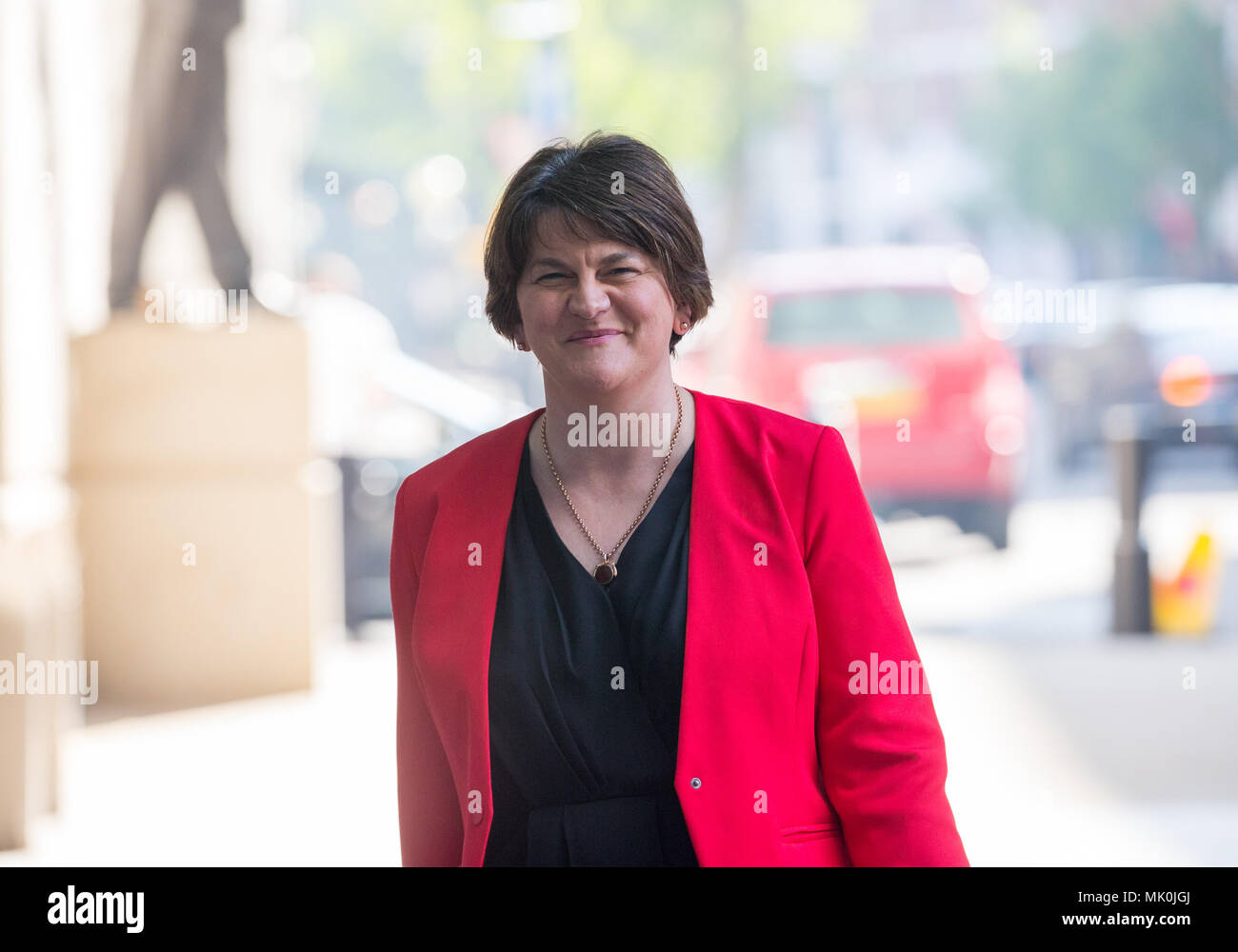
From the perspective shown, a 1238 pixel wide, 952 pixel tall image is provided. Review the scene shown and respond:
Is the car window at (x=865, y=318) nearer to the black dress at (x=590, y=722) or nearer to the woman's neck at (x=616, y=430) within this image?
the woman's neck at (x=616, y=430)

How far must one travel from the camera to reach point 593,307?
204 centimetres

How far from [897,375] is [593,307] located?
752 cm

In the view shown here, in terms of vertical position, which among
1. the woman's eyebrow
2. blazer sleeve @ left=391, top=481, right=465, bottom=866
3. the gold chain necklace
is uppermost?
the woman's eyebrow

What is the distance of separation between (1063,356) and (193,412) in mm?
12430

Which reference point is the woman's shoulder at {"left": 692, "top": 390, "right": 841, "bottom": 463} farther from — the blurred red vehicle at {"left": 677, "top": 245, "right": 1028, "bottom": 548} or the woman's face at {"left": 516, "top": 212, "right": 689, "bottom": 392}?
the blurred red vehicle at {"left": 677, "top": 245, "right": 1028, "bottom": 548}

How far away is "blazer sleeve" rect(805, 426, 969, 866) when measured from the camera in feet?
6.51

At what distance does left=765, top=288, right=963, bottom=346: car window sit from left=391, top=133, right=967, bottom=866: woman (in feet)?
24.1

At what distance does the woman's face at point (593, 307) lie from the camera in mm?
2061

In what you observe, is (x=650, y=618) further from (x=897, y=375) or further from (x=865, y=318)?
(x=865, y=318)

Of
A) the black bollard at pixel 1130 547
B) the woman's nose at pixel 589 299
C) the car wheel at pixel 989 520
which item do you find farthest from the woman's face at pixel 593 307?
the car wheel at pixel 989 520

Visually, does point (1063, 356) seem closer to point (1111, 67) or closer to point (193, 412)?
point (193, 412)

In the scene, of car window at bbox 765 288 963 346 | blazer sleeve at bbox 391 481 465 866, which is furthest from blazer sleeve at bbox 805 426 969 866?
car window at bbox 765 288 963 346

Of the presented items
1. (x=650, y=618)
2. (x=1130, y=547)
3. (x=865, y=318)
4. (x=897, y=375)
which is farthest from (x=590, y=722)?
(x=865, y=318)
